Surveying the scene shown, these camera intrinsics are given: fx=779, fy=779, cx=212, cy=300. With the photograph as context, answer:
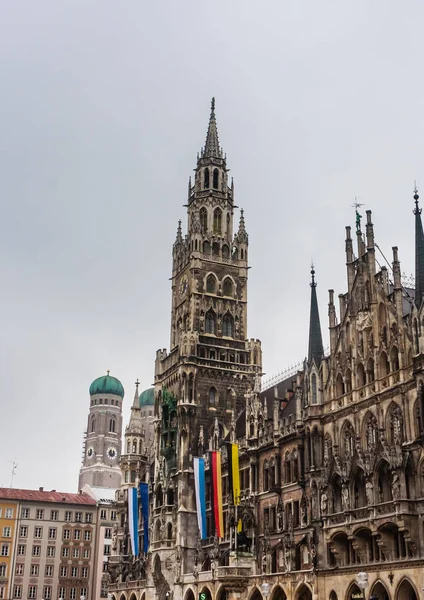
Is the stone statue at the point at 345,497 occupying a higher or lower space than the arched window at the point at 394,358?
lower

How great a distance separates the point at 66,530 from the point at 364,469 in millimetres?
72005

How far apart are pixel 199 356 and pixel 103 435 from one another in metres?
106

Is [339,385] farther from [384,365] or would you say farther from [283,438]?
[283,438]

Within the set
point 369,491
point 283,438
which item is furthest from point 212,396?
point 369,491

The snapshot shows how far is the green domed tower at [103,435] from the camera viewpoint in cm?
18175

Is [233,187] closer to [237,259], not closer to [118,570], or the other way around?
[237,259]

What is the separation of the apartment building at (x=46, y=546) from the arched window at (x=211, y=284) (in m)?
44.2

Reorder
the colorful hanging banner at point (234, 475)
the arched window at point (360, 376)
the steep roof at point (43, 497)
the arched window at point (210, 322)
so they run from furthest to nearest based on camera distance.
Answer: the steep roof at point (43, 497) < the arched window at point (210, 322) < the colorful hanging banner at point (234, 475) < the arched window at point (360, 376)

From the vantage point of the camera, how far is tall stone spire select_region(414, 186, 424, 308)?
51.7 meters

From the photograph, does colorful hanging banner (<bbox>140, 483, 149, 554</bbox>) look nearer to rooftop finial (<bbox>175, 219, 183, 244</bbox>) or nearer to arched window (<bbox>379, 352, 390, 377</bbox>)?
rooftop finial (<bbox>175, 219, 183, 244</bbox>)

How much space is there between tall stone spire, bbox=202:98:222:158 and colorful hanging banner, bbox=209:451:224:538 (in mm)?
42674

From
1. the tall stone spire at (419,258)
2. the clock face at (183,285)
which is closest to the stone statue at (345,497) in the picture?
the tall stone spire at (419,258)

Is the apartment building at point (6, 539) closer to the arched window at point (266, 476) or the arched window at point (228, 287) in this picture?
the arched window at point (228, 287)

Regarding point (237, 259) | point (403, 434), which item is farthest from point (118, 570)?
point (403, 434)
